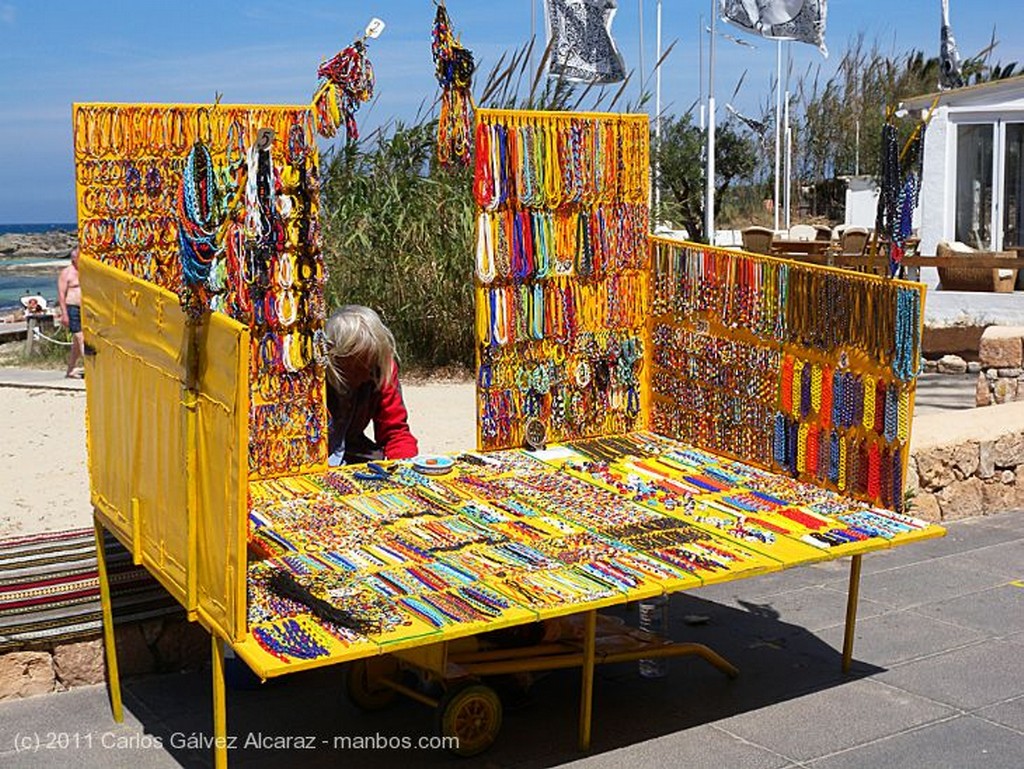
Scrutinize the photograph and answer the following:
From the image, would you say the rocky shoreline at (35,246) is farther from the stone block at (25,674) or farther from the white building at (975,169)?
the stone block at (25,674)

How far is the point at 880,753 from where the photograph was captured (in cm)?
365

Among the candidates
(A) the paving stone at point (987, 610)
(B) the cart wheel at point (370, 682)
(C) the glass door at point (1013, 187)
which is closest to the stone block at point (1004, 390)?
(A) the paving stone at point (987, 610)

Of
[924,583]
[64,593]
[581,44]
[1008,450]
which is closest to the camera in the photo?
[64,593]

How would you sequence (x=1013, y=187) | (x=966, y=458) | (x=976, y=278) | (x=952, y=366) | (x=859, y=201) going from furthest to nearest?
(x=859, y=201) → (x=1013, y=187) → (x=976, y=278) → (x=952, y=366) → (x=966, y=458)

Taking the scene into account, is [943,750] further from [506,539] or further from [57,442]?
[57,442]

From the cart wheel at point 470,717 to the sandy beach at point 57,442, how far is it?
2.87 meters

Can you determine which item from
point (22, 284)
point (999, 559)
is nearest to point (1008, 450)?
point (999, 559)

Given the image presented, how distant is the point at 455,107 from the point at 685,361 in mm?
1290

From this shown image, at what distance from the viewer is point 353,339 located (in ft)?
15.5

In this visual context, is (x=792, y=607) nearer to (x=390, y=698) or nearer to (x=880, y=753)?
(x=880, y=753)

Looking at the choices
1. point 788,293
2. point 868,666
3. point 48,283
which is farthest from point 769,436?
point 48,283

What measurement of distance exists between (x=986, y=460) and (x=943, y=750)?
2971 millimetres

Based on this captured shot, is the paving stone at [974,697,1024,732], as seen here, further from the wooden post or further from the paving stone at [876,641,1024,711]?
the wooden post

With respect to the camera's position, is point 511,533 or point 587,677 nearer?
point 587,677
